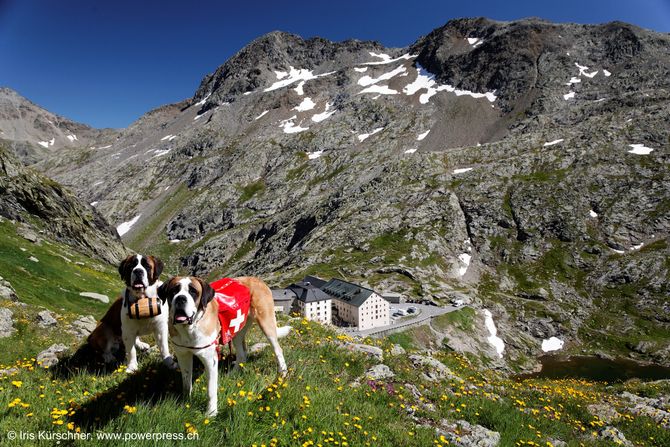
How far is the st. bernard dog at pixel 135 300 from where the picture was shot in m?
8.18

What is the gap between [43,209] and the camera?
4862 centimetres

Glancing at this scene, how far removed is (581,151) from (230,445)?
191953mm

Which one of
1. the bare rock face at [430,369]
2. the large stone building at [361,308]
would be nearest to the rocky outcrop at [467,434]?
the bare rock face at [430,369]

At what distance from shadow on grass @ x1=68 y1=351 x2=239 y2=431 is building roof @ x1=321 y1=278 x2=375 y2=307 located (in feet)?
254

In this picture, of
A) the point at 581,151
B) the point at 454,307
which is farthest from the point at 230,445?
the point at 581,151

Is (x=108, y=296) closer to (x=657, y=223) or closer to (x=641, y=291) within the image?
(x=641, y=291)

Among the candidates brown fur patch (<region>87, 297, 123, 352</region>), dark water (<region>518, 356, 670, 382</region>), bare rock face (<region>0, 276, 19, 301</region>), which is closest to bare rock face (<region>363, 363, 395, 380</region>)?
brown fur patch (<region>87, 297, 123, 352</region>)

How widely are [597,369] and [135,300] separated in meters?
106

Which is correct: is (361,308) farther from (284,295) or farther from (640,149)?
(640,149)

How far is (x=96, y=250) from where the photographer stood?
56500 mm

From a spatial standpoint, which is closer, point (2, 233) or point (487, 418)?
point (487, 418)

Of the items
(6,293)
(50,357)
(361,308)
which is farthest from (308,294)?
(50,357)

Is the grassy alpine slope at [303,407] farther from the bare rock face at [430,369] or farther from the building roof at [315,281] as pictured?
the building roof at [315,281]

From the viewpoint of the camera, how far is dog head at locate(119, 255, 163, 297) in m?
8.16
